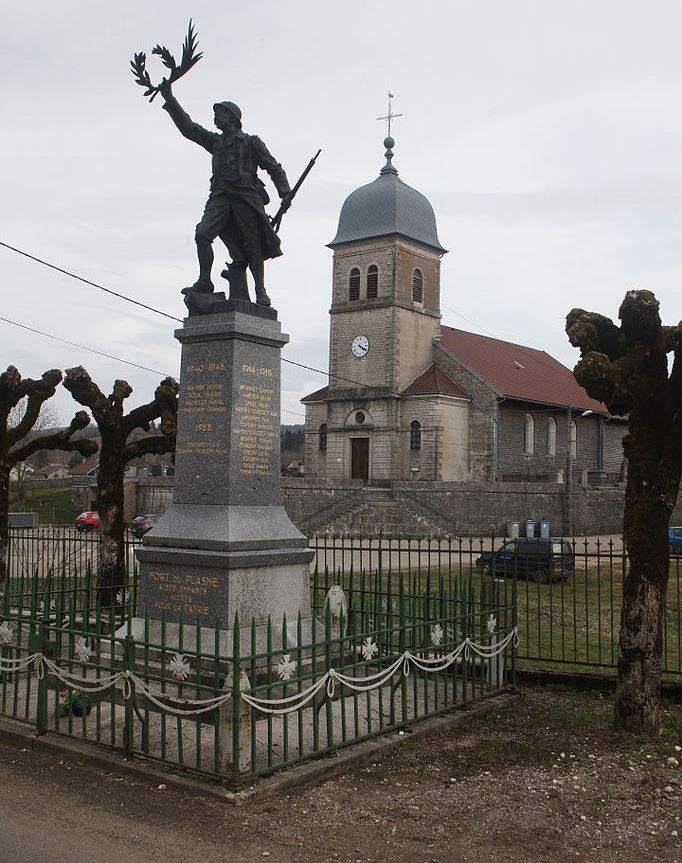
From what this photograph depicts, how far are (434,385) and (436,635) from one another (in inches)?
1429

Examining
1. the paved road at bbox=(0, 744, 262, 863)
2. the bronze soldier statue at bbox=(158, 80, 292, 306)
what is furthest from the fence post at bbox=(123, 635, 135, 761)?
the bronze soldier statue at bbox=(158, 80, 292, 306)

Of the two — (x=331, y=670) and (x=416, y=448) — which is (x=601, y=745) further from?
(x=416, y=448)

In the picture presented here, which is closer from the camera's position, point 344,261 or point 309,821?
point 309,821

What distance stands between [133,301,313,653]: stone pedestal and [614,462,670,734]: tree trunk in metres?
2.86

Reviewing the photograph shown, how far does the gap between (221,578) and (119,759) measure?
191 cm

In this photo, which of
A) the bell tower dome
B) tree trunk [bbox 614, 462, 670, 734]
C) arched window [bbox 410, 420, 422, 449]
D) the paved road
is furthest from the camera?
the bell tower dome

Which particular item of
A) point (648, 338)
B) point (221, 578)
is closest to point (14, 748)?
point (221, 578)

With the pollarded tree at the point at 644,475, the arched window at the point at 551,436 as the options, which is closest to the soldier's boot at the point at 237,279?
the pollarded tree at the point at 644,475

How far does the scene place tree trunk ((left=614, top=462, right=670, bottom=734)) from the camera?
296 inches

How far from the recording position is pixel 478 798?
19.7ft

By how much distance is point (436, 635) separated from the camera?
7.96 m

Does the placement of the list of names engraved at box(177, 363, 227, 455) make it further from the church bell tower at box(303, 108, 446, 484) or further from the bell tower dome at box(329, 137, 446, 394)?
the bell tower dome at box(329, 137, 446, 394)

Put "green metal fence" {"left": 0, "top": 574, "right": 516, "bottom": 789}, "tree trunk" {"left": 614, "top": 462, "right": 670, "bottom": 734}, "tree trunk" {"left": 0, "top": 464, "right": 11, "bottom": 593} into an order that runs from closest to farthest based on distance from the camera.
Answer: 1. "green metal fence" {"left": 0, "top": 574, "right": 516, "bottom": 789}
2. "tree trunk" {"left": 614, "top": 462, "right": 670, "bottom": 734}
3. "tree trunk" {"left": 0, "top": 464, "right": 11, "bottom": 593}

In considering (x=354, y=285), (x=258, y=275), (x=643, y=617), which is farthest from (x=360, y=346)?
(x=643, y=617)
